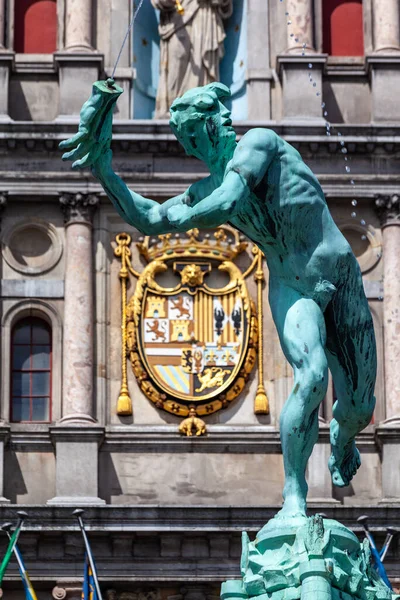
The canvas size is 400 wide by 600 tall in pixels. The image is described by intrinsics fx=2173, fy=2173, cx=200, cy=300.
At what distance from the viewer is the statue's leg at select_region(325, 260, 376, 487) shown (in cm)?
829

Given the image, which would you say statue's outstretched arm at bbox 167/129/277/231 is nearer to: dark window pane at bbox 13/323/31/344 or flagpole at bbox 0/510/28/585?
flagpole at bbox 0/510/28/585

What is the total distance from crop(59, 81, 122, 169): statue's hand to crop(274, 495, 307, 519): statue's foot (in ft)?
4.88

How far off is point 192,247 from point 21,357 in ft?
7.43

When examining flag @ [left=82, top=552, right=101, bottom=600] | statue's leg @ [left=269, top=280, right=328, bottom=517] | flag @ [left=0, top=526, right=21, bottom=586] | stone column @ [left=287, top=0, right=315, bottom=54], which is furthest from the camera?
stone column @ [left=287, top=0, right=315, bottom=54]

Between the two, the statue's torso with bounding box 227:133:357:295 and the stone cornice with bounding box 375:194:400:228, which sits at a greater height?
the stone cornice with bounding box 375:194:400:228

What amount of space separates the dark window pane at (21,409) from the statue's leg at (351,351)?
15549mm

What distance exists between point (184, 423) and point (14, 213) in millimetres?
3054

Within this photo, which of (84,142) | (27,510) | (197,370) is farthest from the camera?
(197,370)

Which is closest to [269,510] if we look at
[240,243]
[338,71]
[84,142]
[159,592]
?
[159,592]

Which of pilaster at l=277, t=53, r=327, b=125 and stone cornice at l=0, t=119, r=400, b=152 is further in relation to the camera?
pilaster at l=277, t=53, r=327, b=125

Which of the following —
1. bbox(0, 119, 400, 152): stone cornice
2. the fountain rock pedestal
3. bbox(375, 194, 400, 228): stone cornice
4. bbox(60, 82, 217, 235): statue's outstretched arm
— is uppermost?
bbox(0, 119, 400, 152): stone cornice

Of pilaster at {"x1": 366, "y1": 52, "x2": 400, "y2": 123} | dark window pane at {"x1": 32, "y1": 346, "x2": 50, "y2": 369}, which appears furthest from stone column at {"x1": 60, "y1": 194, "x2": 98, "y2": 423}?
pilaster at {"x1": 366, "y1": 52, "x2": 400, "y2": 123}

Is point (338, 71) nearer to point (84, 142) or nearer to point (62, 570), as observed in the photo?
point (62, 570)

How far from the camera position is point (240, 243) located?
24.4m
